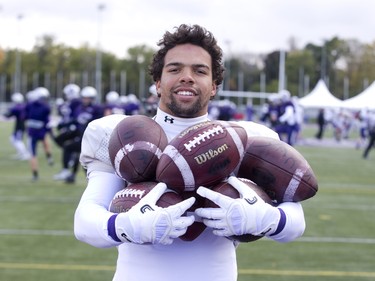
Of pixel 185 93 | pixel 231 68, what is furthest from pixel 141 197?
pixel 231 68

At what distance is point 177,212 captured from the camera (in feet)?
6.71

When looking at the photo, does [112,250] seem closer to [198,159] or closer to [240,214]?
[198,159]

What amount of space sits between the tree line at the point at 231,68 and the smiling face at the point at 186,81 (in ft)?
120

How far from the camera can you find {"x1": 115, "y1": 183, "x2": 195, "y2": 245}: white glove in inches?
79.7

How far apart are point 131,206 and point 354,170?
12693 millimetres

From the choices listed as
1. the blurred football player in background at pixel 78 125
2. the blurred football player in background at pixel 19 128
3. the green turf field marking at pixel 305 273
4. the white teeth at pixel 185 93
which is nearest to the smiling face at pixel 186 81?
the white teeth at pixel 185 93

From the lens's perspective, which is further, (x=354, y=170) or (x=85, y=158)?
(x=354, y=170)

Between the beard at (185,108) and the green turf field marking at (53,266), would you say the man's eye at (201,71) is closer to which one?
the beard at (185,108)

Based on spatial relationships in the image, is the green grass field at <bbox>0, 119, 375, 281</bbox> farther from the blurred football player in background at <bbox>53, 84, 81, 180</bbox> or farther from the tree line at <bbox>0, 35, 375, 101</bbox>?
the tree line at <bbox>0, 35, 375, 101</bbox>

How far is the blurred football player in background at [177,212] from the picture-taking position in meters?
2.06

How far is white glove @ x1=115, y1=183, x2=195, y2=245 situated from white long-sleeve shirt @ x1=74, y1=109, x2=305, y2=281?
0.41 feet

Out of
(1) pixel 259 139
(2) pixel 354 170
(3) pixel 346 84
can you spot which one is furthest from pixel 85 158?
(3) pixel 346 84

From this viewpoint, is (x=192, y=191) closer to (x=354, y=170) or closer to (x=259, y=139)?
(x=259, y=139)

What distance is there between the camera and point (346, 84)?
156 ft
